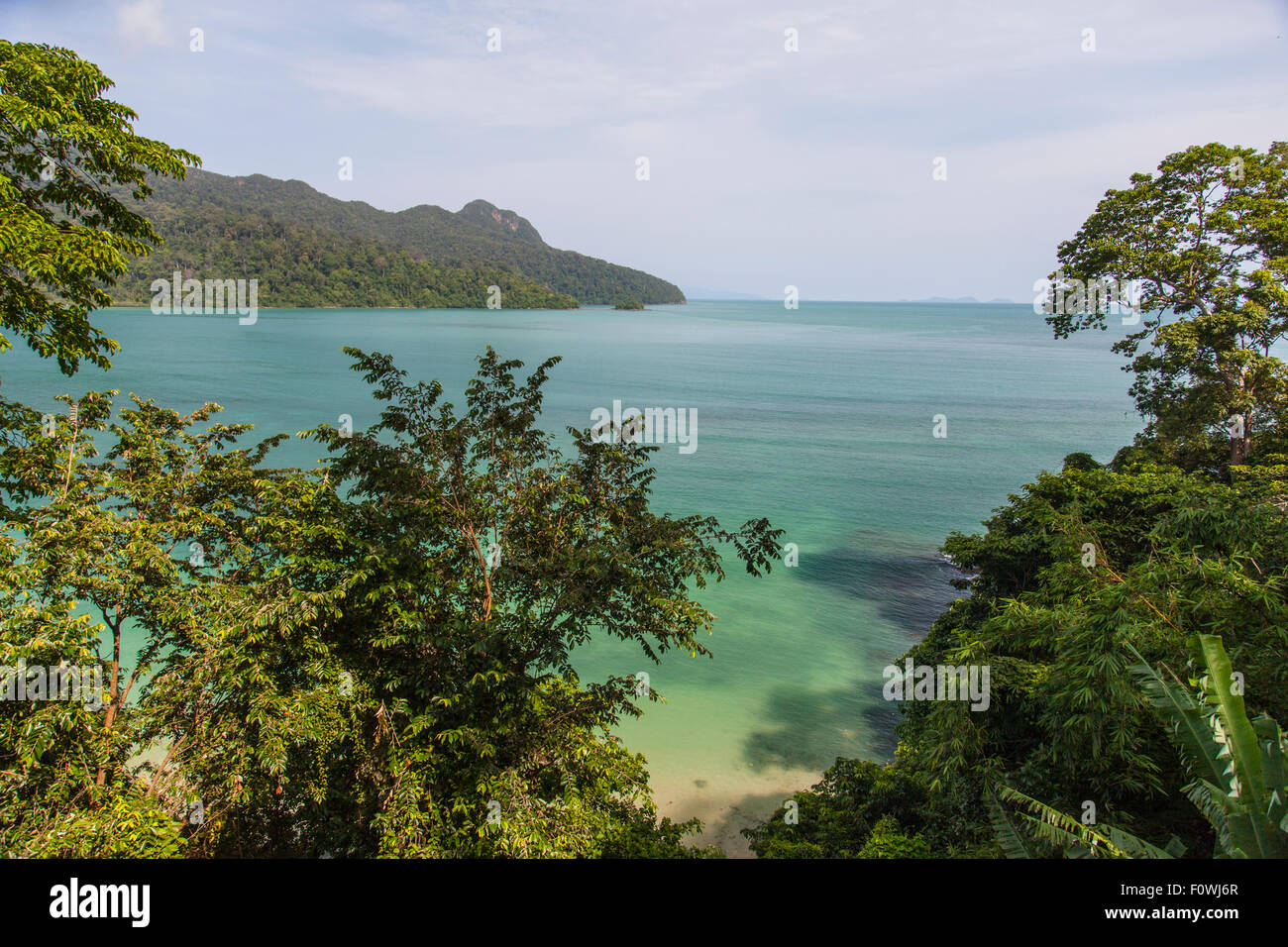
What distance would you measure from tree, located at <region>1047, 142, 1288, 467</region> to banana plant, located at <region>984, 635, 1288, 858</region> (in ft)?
52.8

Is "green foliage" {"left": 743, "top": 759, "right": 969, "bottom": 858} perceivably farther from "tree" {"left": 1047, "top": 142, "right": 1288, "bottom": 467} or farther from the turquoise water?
"tree" {"left": 1047, "top": 142, "right": 1288, "bottom": 467}

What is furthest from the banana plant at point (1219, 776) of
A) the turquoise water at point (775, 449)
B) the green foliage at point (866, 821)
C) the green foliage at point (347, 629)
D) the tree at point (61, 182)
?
the tree at point (61, 182)

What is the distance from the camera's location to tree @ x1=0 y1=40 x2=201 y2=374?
6188mm

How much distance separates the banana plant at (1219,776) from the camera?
443 centimetres

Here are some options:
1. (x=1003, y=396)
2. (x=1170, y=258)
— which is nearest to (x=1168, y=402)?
(x=1170, y=258)

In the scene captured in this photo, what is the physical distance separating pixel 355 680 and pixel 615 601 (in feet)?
10.0

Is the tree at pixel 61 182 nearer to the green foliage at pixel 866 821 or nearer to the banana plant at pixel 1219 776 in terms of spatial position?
the banana plant at pixel 1219 776

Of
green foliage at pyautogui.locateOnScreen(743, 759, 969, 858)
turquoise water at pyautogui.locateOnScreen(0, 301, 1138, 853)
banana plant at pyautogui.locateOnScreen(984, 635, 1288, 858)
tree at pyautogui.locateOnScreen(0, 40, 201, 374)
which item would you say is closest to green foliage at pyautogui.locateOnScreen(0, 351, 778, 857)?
tree at pyautogui.locateOnScreen(0, 40, 201, 374)

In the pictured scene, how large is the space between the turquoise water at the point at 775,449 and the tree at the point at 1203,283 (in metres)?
9.24

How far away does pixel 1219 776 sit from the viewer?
486 cm

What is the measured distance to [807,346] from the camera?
4043 inches

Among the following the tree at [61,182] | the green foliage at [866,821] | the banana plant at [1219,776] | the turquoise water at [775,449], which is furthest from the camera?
the turquoise water at [775,449]

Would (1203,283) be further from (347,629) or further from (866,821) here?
(347,629)

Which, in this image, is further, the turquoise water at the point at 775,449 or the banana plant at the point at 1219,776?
the turquoise water at the point at 775,449
